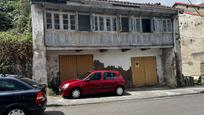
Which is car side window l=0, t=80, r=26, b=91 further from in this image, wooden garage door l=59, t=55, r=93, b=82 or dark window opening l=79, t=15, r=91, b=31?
dark window opening l=79, t=15, r=91, b=31

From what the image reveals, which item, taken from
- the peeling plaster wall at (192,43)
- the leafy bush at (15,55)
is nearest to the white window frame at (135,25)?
the leafy bush at (15,55)

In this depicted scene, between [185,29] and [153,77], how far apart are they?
8324 millimetres

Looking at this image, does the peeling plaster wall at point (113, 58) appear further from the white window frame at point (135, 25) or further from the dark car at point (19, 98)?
the dark car at point (19, 98)

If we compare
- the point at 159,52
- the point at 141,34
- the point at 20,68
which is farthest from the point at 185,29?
the point at 20,68

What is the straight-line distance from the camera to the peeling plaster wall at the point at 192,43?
26.4 m

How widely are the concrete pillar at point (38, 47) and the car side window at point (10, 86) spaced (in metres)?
7.24

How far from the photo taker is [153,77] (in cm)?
2159

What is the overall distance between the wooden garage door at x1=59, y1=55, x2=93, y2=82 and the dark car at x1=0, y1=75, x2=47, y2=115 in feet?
30.3

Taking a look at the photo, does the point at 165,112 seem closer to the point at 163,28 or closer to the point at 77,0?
the point at 77,0

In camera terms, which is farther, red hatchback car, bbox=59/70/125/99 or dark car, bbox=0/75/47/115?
red hatchback car, bbox=59/70/125/99

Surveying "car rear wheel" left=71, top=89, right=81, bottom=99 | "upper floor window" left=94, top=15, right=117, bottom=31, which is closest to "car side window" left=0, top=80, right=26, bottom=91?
"car rear wheel" left=71, top=89, right=81, bottom=99

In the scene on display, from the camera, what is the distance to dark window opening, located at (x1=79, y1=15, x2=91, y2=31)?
58.4 feet

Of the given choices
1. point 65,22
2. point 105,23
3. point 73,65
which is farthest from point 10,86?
point 105,23

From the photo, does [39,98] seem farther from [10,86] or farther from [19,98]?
[10,86]
